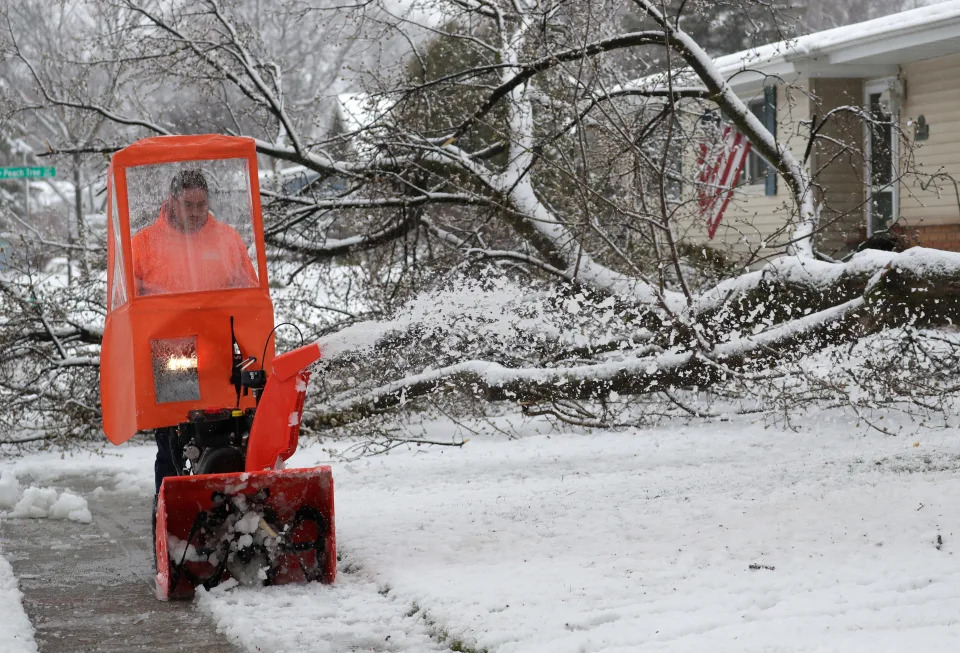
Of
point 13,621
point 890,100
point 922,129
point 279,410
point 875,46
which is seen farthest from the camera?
point 890,100

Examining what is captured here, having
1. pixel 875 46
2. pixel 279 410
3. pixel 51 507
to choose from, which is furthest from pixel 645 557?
pixel 875 46

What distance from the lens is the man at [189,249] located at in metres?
5.59

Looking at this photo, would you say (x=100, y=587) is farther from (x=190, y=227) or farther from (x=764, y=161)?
(x=764, y=161)

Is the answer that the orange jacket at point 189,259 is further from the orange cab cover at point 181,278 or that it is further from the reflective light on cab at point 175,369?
the reflective light on cab at point 175,369

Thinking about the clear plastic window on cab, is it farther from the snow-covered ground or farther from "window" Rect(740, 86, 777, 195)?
"window" Rect(740, 86, 777, 195)

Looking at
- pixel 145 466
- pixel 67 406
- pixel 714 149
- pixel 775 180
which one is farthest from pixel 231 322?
pixel 775 180

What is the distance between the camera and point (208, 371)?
562 cm

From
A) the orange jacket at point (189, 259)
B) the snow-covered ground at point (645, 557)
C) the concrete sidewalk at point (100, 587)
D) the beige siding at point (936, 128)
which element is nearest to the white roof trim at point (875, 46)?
the beige siding at point (936, 128)

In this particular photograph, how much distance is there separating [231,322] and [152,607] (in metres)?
Result: 1.45

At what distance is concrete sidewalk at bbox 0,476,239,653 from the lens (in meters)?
4.52

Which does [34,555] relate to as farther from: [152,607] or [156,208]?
[156,208]

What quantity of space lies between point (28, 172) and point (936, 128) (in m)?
12.2

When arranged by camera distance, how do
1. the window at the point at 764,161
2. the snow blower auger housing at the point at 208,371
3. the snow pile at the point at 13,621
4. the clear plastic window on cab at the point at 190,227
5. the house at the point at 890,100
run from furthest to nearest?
1. the window at the point at 764,161
2. the house at the point at 890,100
3. the clear plastic window on cab at the point at 190,227
4. the snow blower auger housing at the point at 208,371
5. the snow pile at the point at 13,621

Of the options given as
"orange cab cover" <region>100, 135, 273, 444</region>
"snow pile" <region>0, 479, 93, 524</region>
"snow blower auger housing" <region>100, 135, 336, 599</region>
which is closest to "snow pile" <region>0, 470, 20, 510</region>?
"snow pile" <region>0, 479, 93, 524</region>
